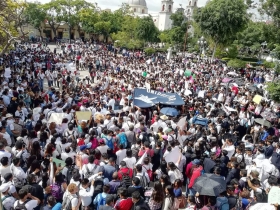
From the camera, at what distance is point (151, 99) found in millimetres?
10828

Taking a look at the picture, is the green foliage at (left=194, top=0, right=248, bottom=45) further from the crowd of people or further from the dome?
the dome

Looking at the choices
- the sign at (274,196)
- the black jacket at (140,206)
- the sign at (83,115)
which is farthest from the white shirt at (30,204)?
the sign at (83,115)

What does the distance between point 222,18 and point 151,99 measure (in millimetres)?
19913

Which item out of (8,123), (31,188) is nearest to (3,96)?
(8,123)

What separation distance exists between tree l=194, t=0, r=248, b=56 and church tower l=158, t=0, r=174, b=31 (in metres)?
47.4

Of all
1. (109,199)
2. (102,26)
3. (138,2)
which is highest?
(138,2)

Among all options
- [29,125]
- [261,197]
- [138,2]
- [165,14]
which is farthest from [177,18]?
[261,197]

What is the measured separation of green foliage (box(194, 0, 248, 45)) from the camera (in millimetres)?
27078

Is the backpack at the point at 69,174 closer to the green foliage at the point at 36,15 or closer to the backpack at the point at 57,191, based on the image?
the backpack at the point at 57,191

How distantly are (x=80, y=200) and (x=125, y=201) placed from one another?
73 cm

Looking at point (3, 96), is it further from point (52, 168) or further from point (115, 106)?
point (52, 168)

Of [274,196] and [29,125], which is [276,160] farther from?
[29,125]

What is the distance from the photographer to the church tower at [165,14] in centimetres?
7474

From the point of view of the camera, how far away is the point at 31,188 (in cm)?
431
